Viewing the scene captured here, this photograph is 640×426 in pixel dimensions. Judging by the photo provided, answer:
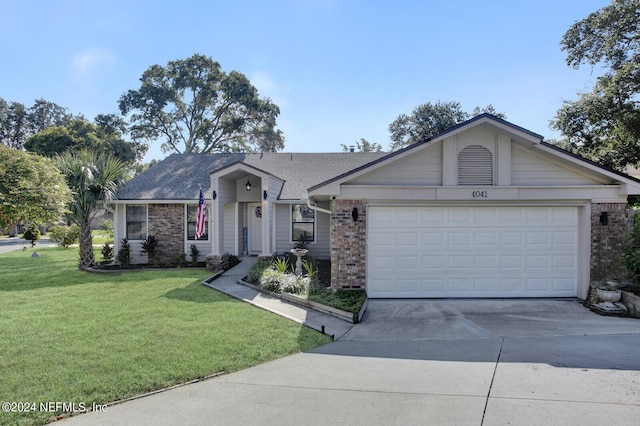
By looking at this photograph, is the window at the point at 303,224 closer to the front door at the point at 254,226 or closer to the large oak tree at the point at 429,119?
the front door at the point at 254,226

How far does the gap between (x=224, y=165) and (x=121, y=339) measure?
955cm

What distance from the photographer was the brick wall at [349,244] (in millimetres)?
8836

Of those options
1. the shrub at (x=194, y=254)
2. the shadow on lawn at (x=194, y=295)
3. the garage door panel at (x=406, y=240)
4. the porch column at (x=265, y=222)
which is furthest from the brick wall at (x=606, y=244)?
the shrub at (x=194, y=254)

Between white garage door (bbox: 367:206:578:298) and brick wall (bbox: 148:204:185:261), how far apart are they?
9.06 meters

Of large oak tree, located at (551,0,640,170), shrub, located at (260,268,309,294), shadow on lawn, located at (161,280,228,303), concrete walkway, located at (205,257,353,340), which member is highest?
large oak tree, located at (551,0,640,170)

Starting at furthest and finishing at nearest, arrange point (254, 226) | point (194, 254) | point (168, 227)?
point (254, 226) < point (168, 227) < point (194, 254)

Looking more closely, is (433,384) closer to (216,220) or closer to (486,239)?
(486,239)

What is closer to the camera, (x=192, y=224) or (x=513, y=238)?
(x=513, y=238)

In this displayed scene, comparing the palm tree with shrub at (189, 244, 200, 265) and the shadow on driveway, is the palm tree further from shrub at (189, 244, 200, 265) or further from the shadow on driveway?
the shadow on driveway

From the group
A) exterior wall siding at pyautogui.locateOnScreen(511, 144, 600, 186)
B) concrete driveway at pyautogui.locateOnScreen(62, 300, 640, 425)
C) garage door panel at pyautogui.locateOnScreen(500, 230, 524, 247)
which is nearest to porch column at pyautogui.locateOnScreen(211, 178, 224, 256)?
concrete driveway at pyautogui.locateOnScreen(62, 300, 640, 425)

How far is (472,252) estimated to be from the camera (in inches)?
350

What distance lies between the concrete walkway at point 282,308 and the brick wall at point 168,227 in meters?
3.89

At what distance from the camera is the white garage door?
885cm

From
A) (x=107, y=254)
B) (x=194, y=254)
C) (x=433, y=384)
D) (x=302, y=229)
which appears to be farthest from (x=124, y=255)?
(x=433, y=384)
